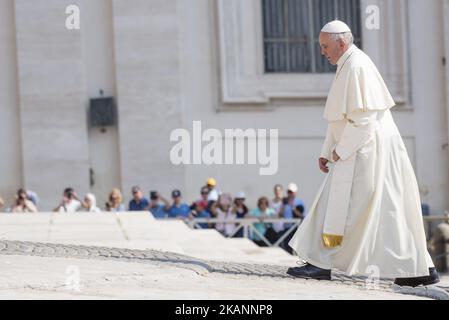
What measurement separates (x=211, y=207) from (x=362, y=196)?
452 inches

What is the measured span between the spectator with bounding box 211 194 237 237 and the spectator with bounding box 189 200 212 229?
0.12 m

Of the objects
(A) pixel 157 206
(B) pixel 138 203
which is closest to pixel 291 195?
(A) pixel 157 206

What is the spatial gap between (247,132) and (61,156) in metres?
3.09

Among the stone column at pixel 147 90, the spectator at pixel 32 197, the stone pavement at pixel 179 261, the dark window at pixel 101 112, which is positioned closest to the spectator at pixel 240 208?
the stone column at pixel 147 90

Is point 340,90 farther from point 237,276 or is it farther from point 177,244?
point 177,244

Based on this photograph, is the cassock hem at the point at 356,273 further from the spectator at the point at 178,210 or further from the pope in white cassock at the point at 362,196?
the spectator at the point at 178,210

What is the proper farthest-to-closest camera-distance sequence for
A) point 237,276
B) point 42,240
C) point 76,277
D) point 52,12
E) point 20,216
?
point 52,12
point 20,216
point 42,240
point 237,276
point 76,277

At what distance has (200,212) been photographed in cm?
2284

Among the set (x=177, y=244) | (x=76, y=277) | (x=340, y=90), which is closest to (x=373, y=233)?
(x=340, y=90)

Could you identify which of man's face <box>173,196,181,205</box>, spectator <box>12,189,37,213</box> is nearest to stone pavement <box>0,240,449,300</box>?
spectator <box>12,189,37,213</box>

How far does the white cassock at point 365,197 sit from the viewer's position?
1149 centimetres

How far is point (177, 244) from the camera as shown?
604 inches

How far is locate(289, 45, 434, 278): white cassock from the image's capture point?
452 inches

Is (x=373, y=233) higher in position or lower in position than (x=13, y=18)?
lower
